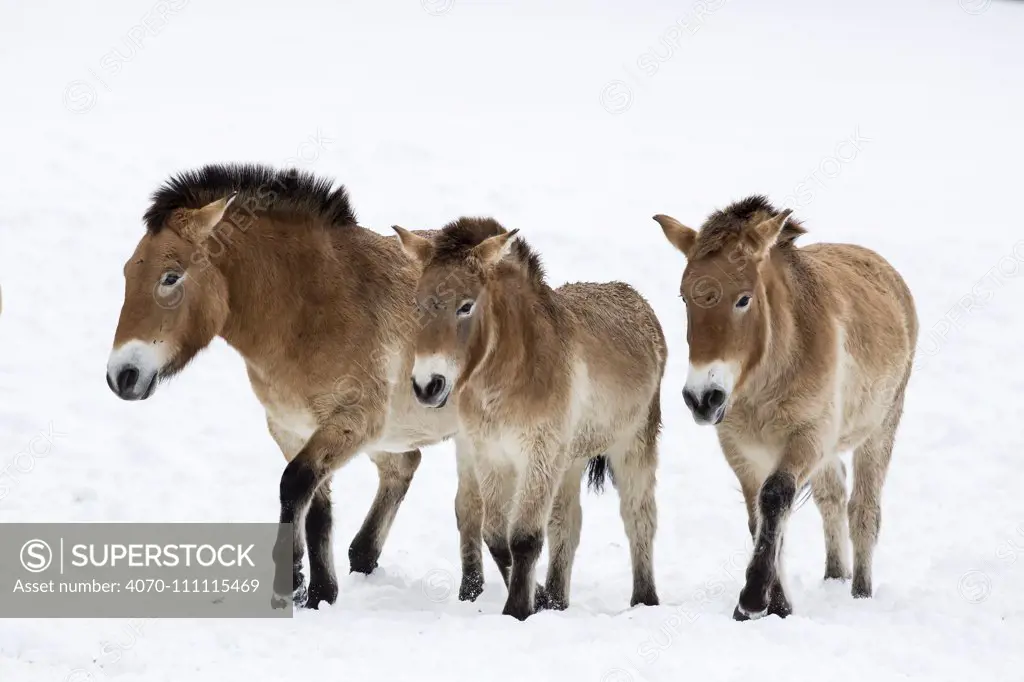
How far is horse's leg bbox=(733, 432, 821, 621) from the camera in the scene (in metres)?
6.66

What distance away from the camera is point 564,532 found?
7.96 m

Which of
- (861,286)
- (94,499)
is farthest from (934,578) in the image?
(94,499)

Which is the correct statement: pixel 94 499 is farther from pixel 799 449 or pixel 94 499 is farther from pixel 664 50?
pixel 664 50

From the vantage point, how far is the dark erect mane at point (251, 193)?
718 centimetres

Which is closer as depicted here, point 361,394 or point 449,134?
point 361,394

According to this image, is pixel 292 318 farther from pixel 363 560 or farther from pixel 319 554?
pixel 363 560

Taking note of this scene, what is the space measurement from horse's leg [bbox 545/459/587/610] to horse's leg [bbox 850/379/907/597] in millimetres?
1991

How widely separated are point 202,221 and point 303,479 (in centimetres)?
166

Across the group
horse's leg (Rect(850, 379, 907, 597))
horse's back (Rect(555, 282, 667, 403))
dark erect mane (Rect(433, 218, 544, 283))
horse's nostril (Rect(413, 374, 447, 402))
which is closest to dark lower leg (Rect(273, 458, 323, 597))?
horse's nostril (Rect(413, 374, 447, 402))

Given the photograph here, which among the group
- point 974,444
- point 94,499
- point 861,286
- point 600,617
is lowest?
point 94,499

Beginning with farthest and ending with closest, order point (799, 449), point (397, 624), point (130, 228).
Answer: point (130, 228), point (799, 449), point (397, 624)

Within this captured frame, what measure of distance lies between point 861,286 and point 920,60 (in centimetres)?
1972

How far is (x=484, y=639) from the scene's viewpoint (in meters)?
5.82

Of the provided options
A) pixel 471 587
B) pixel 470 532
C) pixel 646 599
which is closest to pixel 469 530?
pixel 470 532
